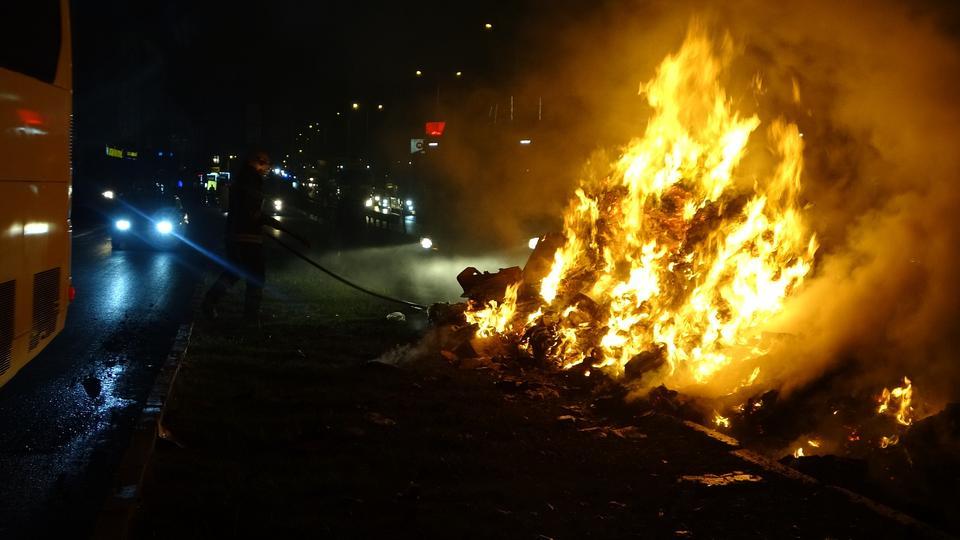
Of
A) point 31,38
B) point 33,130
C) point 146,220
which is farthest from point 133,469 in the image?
point 146,220

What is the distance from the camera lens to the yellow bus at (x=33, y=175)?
547 cm

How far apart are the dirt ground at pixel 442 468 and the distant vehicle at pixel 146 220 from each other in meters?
14.2

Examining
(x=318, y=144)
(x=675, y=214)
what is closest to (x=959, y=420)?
(x=675, y=214)

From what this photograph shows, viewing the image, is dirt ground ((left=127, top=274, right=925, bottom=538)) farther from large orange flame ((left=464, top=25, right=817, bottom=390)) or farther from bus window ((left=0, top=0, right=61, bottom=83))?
bus window ((left=0, top=0, right=61, bottom=83))

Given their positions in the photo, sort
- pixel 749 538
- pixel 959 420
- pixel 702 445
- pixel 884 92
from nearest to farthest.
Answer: pixel 749 538 → pixel 959 420 → pixel 702 445 → pixel 884 92

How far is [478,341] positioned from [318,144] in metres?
106

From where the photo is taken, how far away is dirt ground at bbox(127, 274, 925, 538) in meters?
4.61

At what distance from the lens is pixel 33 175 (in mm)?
5980

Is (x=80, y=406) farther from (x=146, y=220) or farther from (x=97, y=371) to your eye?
(x=146, y=220)

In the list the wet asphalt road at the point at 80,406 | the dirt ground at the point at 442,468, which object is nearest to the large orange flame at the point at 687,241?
the dirt ground at the point at 442,468

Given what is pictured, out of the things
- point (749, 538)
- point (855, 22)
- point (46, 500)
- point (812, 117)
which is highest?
point (855, 22)

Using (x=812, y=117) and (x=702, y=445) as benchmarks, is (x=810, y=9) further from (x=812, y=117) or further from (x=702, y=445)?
(x=702, y=445)

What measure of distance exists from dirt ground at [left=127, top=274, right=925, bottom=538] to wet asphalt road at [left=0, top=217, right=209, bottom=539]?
1.38 feet

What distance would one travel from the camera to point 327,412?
6746 millimetres
